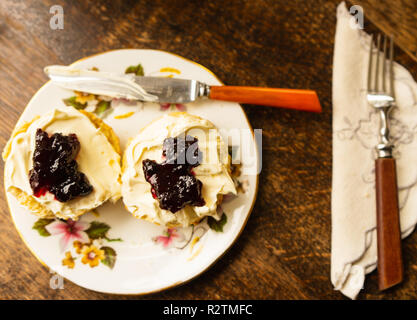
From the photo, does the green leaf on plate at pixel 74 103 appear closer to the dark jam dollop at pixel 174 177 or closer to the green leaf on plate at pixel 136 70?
the green leaf on plate at pixel 136 70

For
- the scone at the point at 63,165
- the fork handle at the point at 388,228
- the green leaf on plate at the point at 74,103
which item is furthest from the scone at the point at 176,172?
the fork handle at the point at 388,228

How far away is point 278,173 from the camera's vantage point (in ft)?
7.59

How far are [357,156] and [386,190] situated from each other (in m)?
0.26

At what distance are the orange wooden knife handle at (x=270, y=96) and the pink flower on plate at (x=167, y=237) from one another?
840 mm

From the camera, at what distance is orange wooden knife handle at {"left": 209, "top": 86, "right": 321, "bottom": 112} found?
2217mm

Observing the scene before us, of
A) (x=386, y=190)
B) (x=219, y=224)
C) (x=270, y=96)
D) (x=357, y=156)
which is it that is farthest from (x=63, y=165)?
(x=386, y=190)

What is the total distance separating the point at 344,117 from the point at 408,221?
2.39 ft

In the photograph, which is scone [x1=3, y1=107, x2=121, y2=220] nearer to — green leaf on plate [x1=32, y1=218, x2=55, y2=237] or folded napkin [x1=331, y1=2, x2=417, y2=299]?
green leaf on plate [x1=32, y1=218, x2=55, y2=237]

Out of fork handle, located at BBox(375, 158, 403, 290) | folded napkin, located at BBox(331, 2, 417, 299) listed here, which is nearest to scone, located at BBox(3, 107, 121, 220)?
folded napkin, located at BBox(331, 2, 417, 299)

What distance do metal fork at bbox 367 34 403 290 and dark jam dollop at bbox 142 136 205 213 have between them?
3.58 ft

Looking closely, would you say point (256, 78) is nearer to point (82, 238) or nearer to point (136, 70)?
point (136, 70)

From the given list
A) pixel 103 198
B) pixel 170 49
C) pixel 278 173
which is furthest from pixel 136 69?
pixel 278 173

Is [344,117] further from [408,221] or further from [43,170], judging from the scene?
[43,170]

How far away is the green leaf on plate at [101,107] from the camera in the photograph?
230cm
